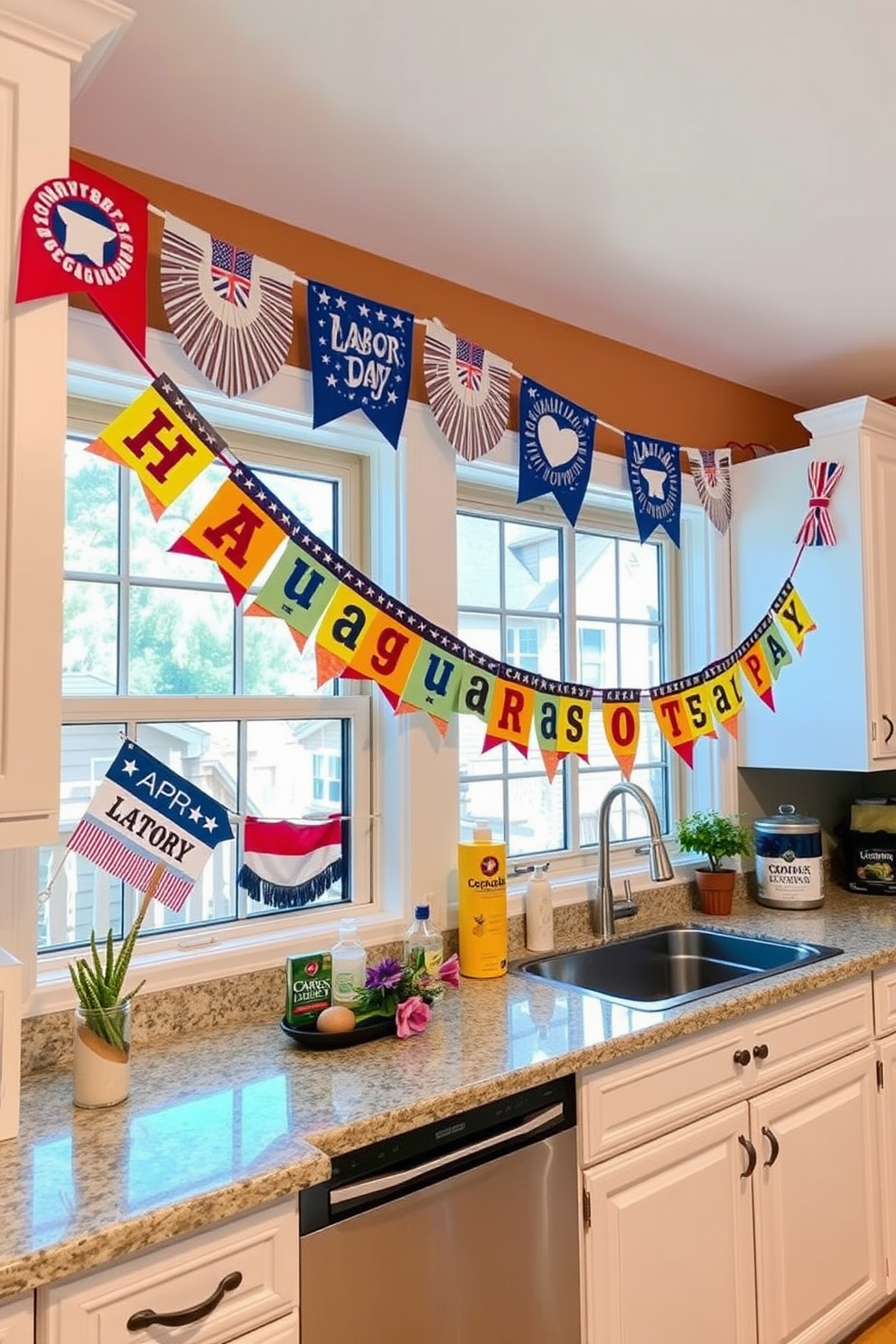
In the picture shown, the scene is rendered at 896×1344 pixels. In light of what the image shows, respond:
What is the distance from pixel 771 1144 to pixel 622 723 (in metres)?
0.99

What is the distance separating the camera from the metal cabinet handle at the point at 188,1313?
116 cm

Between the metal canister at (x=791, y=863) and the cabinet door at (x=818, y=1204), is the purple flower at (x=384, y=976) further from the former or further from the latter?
the metal canister at (x=791, y=863)

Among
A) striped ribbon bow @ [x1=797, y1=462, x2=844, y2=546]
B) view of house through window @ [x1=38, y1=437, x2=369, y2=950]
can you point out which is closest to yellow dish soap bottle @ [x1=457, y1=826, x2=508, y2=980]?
view of house through window @ [x1=38, y1=437, x2=369, y2=950]

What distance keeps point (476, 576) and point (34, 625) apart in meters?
1.39

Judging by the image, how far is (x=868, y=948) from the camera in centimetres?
228

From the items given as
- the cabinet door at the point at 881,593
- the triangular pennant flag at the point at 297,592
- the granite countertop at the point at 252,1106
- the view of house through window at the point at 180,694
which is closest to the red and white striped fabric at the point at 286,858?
the view of house through window at the point at 180,694

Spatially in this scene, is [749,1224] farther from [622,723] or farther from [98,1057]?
[98,1057]

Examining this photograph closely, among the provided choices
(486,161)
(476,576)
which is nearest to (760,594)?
(476,576)

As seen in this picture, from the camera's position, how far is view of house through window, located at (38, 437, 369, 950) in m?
1.80

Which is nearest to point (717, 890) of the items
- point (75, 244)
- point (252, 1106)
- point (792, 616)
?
point (792, 616)

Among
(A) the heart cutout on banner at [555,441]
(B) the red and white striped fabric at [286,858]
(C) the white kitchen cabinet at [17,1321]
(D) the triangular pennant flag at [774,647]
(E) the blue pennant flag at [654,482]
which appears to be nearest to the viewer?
(C) the white kitchen cabinet at [17,1321]

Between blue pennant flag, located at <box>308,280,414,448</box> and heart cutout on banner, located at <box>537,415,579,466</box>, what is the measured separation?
43 cm

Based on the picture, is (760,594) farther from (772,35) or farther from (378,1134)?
(378,1134)

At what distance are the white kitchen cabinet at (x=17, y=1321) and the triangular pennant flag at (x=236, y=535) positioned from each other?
104 cm
